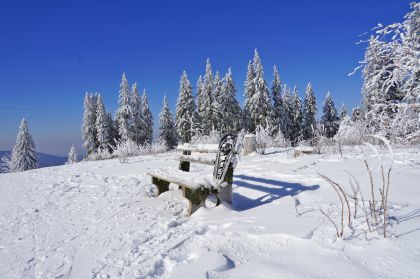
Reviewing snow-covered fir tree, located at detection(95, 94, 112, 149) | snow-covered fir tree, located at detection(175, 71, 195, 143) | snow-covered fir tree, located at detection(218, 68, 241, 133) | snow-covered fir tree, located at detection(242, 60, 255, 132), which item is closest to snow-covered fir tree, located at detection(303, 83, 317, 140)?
snow-covered fir tree, located at detection(242, 60, 255, 132)

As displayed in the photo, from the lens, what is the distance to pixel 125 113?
3622cm

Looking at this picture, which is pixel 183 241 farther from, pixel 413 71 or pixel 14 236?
pixel 413 71

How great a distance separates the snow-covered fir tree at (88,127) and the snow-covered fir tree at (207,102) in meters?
15.7

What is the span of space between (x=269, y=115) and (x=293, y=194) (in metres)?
32.5

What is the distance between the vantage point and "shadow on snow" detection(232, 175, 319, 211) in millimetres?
4535

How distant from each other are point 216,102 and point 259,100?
5887mm

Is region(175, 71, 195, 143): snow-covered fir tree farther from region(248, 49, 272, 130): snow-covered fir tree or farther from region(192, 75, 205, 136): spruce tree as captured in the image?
region(248, 49, 272, 130): snow-covered fir tree

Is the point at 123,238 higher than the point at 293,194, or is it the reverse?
the point at 293,194

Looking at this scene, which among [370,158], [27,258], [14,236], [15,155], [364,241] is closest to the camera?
[364,241]

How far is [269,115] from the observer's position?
3628 centimetres

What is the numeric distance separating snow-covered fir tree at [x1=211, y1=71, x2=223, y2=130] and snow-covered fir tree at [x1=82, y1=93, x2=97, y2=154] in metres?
17.1

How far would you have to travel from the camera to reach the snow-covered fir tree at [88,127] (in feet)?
129

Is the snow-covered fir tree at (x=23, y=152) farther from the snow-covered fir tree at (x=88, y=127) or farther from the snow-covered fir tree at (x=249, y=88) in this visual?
the snow-covered fir tree at (x=249, y=88)

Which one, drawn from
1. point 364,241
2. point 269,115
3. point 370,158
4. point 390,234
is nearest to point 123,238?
point 364,241
